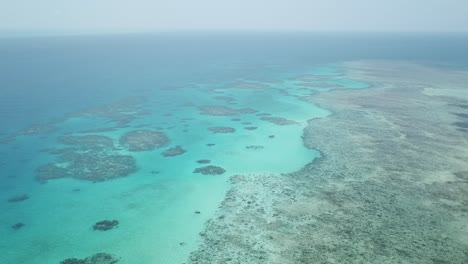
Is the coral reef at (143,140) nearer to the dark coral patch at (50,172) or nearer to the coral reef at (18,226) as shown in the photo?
the dark coral patch at (50,172)

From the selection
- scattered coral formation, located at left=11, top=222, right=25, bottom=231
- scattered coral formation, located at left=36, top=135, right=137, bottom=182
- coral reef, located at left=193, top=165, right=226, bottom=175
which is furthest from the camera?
coral reef, located at left=193, top=165, right=226, bottom=175

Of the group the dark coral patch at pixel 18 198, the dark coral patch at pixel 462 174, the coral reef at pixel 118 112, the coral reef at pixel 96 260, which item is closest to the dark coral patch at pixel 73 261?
the coral reef at pixel 96 260

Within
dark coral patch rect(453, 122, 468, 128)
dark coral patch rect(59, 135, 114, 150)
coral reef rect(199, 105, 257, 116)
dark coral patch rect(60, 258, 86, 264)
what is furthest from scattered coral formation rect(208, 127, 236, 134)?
dark coral patch rect(453, 122, 468, 128)

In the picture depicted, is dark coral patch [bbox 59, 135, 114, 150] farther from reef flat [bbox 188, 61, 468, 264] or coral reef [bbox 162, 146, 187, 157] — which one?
reef flat [bbox 188, 61, 468, 264]

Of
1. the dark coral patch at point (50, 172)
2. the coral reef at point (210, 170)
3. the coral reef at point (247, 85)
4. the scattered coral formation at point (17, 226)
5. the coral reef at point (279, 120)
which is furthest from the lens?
the coral reef at point (247, 85)

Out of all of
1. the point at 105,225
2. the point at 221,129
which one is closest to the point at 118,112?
the point at 221,129
